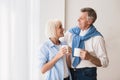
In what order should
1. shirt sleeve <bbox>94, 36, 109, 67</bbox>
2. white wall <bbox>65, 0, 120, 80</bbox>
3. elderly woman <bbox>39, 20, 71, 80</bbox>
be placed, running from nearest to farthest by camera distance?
elderly woman <bbox>39, 20, 71, 80</bbox>
shirt sleeve <bbox>94, 36, 109, 67</bbox>
white wall <bbox>65, 0, 120, 80</bbox>

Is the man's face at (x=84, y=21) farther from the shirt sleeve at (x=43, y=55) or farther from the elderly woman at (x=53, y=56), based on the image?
the shirt sleeve at (x=43, y=55)

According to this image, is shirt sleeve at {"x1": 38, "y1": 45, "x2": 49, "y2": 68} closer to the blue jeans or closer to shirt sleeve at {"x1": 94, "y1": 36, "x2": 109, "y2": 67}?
the blue jeans

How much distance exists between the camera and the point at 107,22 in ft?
7.75

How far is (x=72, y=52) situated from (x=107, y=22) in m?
0.69

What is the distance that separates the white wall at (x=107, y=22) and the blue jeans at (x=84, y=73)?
0.54 m

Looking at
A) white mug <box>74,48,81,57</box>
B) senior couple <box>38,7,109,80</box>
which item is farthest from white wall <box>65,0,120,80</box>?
white mug <box>74,48,81,57</box>

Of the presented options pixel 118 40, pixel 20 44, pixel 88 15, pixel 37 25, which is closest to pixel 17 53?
pixel 20 44

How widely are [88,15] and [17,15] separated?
65cm

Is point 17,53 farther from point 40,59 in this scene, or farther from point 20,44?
point 40,59

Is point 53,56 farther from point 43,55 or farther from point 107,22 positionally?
point 107,22

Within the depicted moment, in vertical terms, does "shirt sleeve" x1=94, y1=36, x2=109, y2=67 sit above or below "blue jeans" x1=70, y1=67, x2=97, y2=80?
above

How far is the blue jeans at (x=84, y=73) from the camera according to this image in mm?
1833

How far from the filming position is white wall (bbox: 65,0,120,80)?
234 cm

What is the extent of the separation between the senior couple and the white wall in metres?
0.46
